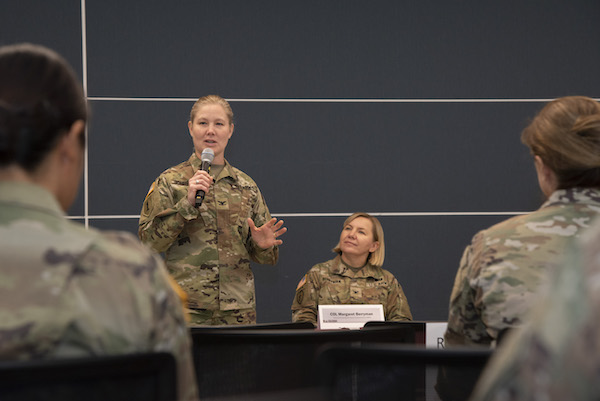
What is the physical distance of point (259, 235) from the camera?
3.29 metres

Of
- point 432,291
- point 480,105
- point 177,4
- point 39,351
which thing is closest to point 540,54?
point 480,105

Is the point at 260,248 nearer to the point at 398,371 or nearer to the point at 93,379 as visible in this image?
the point at 398,371

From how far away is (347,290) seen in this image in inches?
154

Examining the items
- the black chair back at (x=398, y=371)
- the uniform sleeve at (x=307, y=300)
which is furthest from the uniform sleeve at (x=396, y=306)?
the black chair back at (x=398, y=371)

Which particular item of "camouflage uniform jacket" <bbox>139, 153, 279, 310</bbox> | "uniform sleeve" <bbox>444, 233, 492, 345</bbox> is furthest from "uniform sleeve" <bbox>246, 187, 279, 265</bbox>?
"uniform sleeve" <bbox>444, 233, 492, 345</bbox>

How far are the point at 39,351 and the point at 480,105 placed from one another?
4631 mm

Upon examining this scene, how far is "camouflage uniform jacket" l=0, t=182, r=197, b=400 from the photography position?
2.72 ft

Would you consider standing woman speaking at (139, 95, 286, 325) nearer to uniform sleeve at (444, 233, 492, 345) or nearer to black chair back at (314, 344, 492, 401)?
uniform sleeve at (444, 233, 492, 345)

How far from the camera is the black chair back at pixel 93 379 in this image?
0.75 meters

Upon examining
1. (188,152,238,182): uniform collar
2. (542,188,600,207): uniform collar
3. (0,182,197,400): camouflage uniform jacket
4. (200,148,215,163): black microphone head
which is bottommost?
(0,182,197,400): camouflage uniform jacket

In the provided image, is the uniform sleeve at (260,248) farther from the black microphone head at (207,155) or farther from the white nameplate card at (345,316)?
the white nameplate card at (345,316)

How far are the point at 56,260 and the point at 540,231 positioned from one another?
1.09 meters

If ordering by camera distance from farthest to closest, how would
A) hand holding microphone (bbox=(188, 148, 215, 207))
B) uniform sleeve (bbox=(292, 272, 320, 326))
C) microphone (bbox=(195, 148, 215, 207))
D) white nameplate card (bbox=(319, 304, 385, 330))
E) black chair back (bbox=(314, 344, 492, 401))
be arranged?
uniform sleeve (bbox=(292, 272, 320, 326)) < microphone (bbox=(195, 148, 215, 207)) < hand holding microphone (bbox=(188, 148, 215, 207)) < white nameplate card (bbox=(319, 304, 385, 330)) < black chair back (bbox=(314, 344, 492, 401))

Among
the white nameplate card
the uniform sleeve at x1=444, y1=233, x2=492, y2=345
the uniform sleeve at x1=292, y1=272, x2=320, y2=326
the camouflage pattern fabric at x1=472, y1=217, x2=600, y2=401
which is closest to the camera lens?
the camouflage pattern fabric at x1=472, y1=217, x2=600, y2=401
